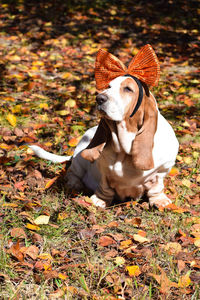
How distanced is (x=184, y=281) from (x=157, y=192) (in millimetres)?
863

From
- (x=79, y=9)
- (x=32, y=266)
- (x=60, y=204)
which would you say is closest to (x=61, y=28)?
(x=79, y=9)

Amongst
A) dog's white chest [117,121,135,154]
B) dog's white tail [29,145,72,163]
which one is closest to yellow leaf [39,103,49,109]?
dog's white tail [29,145,72,163]

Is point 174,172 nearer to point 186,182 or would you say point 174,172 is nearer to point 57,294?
point 186,182

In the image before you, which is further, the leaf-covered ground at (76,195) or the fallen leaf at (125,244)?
the fallen leaf at (125,244)

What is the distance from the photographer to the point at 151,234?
2828mm

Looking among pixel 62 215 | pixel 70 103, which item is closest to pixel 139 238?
pixel 62 215

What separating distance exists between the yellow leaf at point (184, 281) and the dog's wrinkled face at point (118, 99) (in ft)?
3.61

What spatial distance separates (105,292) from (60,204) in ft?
3.33

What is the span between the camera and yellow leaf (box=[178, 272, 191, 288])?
7.57 feet

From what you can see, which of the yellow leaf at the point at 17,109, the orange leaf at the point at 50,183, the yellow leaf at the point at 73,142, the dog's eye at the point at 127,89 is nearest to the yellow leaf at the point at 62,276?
the orange leaf at the point at 50,183

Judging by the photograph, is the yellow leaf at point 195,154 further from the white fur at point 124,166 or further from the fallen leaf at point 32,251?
the fallen leaf at point 32,251

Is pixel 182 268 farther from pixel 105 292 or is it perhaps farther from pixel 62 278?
pixel 62 278

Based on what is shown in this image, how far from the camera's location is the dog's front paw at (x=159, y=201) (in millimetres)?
3061

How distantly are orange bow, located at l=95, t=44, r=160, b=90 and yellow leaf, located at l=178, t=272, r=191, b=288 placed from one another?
1279 millimetres
